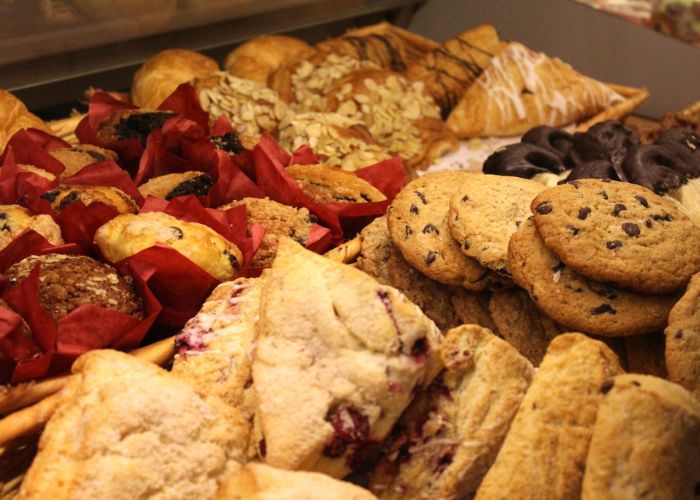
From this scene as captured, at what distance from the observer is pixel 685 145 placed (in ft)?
6.56

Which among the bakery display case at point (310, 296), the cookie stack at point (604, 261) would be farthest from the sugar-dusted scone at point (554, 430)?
the cookie stack at point (604, 261)

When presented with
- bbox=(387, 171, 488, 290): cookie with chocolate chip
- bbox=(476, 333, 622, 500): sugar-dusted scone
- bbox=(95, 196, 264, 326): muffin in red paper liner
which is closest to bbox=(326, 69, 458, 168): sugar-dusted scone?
bbox=(387, 171, 488, 290): cookie with chocolate chip

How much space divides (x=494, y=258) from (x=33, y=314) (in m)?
0.83

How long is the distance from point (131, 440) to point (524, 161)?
1377mm

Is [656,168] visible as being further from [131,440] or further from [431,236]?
[131,440]

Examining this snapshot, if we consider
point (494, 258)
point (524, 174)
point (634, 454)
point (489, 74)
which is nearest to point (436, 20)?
point (489, 74)

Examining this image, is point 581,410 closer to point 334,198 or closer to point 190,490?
point 190,490

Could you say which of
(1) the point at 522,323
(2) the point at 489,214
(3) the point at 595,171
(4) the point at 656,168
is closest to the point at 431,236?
(2) the point at 489,214

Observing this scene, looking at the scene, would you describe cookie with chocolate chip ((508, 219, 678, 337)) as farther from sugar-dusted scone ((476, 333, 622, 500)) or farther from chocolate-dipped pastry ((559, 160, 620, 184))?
chocolate-dipped pastry ((559, 160, 620, 184))

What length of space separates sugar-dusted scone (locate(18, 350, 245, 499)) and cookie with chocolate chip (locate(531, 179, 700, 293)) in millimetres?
634

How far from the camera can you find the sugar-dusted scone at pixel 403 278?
4.80ft

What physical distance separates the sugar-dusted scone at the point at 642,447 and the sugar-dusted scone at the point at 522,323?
44 cm

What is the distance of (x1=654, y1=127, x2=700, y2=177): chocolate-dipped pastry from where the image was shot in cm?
187

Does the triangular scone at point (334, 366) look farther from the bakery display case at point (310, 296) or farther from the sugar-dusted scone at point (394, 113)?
the sugar-dusted scone at point (394, 113)
